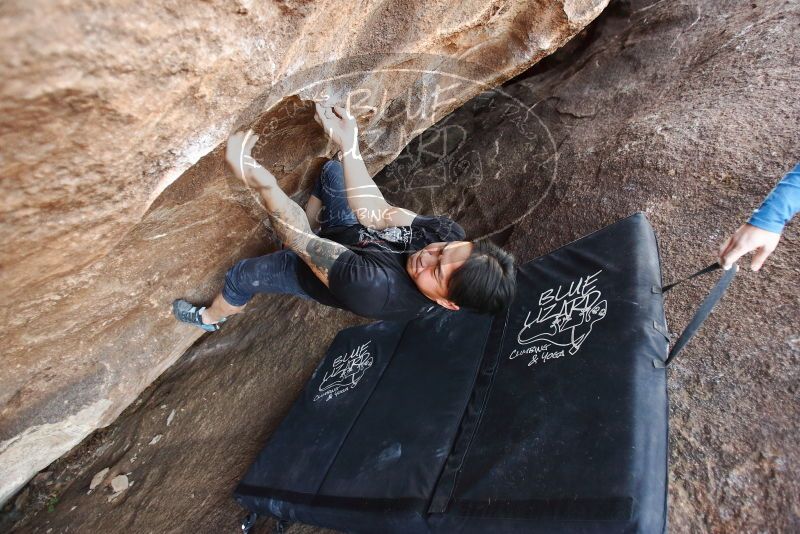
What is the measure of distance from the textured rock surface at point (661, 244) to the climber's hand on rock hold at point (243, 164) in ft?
4.70

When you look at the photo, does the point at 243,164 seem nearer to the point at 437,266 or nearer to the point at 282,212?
the point at 282,212

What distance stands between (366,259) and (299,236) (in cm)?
27

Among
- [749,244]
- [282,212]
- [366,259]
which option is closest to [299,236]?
[282,212]

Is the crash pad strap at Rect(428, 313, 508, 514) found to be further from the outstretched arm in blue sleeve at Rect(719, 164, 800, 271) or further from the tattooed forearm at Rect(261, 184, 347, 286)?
the outstretched arm in blue sleeve at Rect(719, 164, 800, 271)

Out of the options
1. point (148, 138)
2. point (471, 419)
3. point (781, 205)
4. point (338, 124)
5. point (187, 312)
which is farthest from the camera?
point (187, 312)

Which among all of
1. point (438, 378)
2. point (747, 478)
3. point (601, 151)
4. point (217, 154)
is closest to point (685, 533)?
point (747, 478)

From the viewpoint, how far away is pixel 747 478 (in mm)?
1455

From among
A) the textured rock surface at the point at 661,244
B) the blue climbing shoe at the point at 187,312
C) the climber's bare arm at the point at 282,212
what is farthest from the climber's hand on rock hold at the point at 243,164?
the textured rock surface at the point at 661,244

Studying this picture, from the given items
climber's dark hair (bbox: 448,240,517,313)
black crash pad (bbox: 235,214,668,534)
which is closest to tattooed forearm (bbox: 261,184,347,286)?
climber's dark hair (bbox: 448,240,517,313)

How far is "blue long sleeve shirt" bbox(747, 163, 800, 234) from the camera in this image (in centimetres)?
134

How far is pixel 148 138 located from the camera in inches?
46.8

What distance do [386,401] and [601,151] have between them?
1800 mm

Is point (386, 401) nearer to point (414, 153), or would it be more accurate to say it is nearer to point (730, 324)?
point (730, 324)

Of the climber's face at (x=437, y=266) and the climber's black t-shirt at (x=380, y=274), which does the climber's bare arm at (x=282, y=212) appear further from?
the climber's face at (x=437, y=266)
